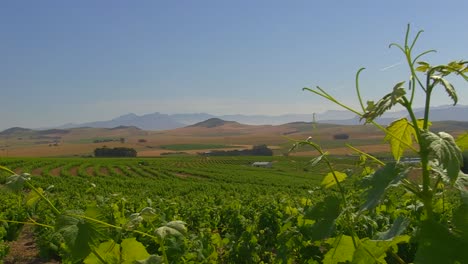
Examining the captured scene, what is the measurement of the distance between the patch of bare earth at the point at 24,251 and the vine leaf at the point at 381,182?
964 centimetres

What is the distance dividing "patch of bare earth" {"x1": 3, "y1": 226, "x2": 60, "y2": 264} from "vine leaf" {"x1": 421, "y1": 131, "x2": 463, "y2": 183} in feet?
32.2

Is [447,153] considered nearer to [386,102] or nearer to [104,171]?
[386,102]

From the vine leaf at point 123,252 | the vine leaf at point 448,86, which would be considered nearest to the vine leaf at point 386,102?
the vine leaf at point 448,86

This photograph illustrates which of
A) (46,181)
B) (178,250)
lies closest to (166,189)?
(46,181)

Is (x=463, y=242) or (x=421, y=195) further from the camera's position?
(x=421, y=195)

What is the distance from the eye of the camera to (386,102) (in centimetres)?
115

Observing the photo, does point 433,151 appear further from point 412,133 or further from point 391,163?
point 412,133

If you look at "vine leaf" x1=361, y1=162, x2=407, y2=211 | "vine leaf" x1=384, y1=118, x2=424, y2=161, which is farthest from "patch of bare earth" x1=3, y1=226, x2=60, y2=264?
"vine leaf" x1=361, y1=162, x2=407, y2=211

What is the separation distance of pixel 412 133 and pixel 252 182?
45.4m

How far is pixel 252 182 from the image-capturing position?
152ft

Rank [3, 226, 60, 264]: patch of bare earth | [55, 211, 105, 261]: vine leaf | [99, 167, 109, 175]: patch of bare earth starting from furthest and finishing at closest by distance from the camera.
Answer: [99, 167, 109, 175]: patch of bare earth < [3, 226, 60, 264]: patch of bare earth < [55, 211, 105, 261]: vine leaf

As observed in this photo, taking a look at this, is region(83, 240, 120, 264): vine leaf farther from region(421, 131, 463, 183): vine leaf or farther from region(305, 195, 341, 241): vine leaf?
region(421, 131, 463, 183): vine leaf

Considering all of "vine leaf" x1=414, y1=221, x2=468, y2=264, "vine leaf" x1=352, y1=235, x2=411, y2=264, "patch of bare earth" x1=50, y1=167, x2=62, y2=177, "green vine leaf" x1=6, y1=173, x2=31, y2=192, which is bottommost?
"patch of bare earth" x1=50, y1=167, x2=62, y2=177

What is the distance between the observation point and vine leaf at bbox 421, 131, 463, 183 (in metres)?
1.02
